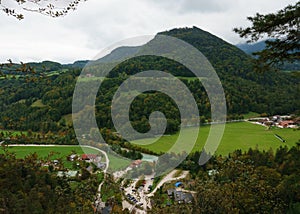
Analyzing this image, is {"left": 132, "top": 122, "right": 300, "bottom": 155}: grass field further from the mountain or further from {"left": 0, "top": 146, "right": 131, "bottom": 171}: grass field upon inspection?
{"left": 0, "top": 146, "right": 131, "bottom": 171}: grass field

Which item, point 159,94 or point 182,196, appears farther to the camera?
point 159,94

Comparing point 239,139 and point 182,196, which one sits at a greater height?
point 182,196

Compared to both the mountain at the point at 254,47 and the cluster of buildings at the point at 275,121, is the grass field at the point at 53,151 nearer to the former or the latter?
the mountain at the point at 254,47

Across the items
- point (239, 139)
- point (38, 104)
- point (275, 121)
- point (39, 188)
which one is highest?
point (38, 104)

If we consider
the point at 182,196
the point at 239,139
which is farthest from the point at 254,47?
the point at 182,196

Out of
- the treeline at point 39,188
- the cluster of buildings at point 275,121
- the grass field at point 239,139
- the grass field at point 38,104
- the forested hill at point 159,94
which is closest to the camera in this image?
the treeline at point 39,188

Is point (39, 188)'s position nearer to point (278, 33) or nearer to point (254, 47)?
point (278, 33)

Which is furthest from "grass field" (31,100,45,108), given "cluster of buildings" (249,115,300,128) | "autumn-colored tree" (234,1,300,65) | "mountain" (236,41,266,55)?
"autumn-colored tree" (234,1,300,65)

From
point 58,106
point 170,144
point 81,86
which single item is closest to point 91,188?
point 170,144

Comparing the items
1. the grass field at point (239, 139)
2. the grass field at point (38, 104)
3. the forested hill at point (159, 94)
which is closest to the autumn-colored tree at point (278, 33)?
the grass field at point (239, 139)

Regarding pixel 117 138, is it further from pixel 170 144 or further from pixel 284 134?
pixel 284 134
